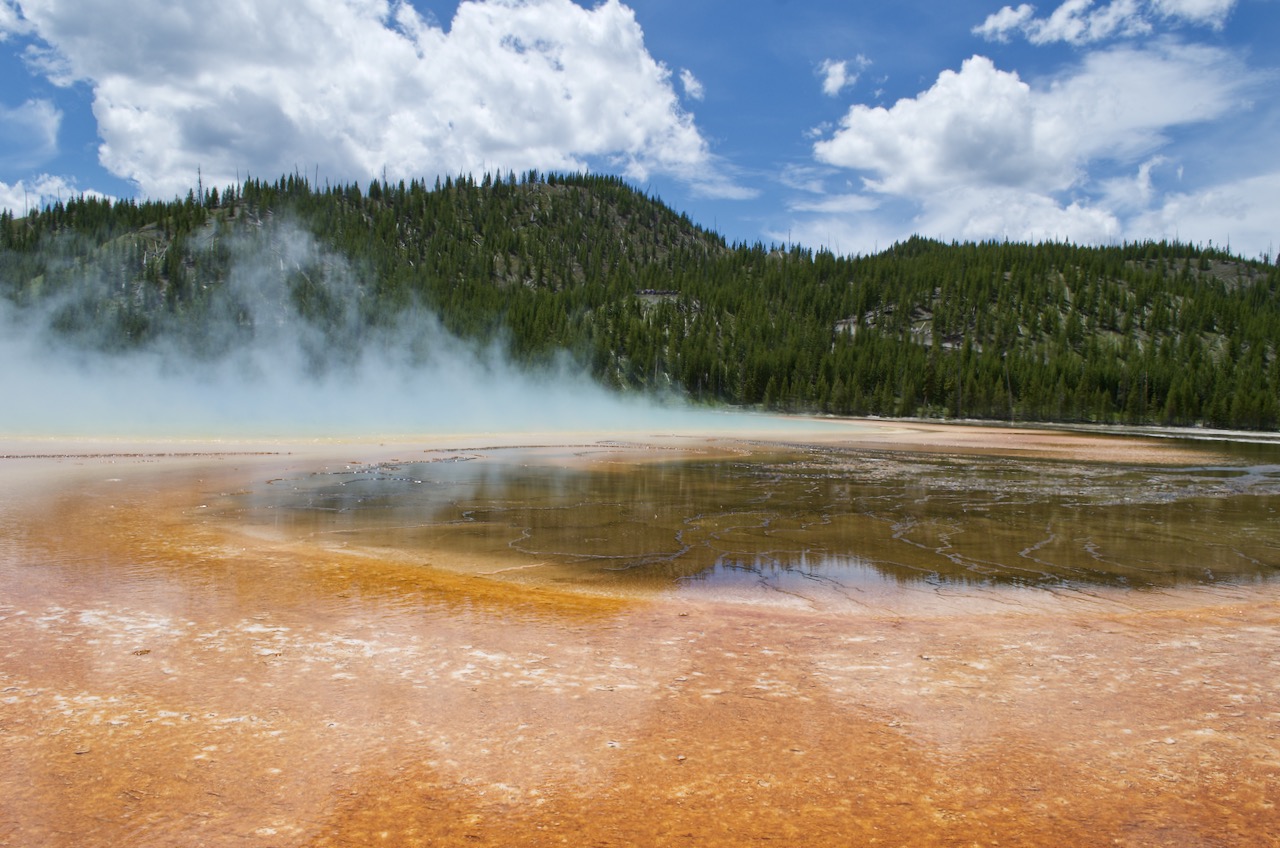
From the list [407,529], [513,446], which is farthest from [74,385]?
[407,529]

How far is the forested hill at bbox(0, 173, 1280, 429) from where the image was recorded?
108375 mm

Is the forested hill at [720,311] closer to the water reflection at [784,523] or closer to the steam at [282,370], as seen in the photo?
the steam at [282,370]

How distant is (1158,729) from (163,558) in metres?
12.0

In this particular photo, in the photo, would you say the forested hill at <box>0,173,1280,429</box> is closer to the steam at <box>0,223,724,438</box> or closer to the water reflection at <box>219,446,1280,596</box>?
the steam at <box>0,223,724,438</box>

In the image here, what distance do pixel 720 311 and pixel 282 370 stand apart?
79895 millimetres

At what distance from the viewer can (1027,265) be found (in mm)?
174625

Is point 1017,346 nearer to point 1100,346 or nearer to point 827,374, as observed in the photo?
point 1100,346

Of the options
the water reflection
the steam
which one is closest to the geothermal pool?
the water reflection

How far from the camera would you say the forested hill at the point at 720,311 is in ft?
356

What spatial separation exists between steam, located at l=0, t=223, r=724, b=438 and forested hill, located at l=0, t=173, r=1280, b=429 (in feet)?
3.04

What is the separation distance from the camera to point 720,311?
480 feet

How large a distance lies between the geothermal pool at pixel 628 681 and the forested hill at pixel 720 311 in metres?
99.1

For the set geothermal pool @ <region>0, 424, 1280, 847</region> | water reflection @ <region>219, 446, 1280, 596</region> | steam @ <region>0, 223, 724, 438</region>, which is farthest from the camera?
steam @ <region>0, 223, 724, 438</region>

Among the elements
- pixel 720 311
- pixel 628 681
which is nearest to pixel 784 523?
pixel 628 681
